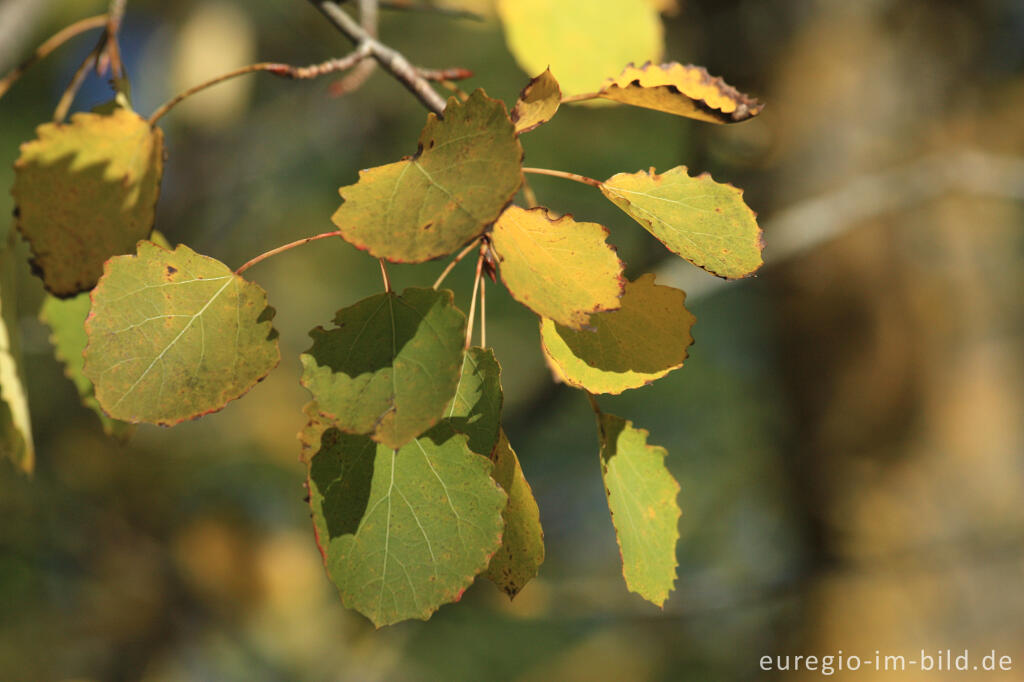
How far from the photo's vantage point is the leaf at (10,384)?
43 cm

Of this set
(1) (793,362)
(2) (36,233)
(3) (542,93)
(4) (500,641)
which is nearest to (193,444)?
(4) (500,641)

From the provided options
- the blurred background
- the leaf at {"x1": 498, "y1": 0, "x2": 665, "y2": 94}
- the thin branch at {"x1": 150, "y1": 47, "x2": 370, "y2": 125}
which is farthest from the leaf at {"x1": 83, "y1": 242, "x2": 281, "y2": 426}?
the blurred background

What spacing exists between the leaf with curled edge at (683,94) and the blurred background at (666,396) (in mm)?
284

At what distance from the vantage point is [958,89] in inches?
65.9

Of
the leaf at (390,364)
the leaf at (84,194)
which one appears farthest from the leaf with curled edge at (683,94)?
the leaf at (84,194)

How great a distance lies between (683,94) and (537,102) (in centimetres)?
7

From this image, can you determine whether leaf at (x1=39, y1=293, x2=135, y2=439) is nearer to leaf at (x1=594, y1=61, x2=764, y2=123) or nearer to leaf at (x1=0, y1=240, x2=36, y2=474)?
leaf at (x1=0, y1=240, x2=36, y2=474)

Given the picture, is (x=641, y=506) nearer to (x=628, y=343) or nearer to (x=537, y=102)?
(x=628, y=343)

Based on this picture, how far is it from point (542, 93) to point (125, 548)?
226 cm

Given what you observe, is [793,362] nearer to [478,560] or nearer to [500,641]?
[478,560]

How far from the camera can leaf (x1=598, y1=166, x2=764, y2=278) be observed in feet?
1.04

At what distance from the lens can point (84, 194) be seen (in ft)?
1.30

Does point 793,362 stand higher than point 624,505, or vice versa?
point 624,505

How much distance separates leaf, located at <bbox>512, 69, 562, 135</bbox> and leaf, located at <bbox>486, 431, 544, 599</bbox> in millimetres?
144
